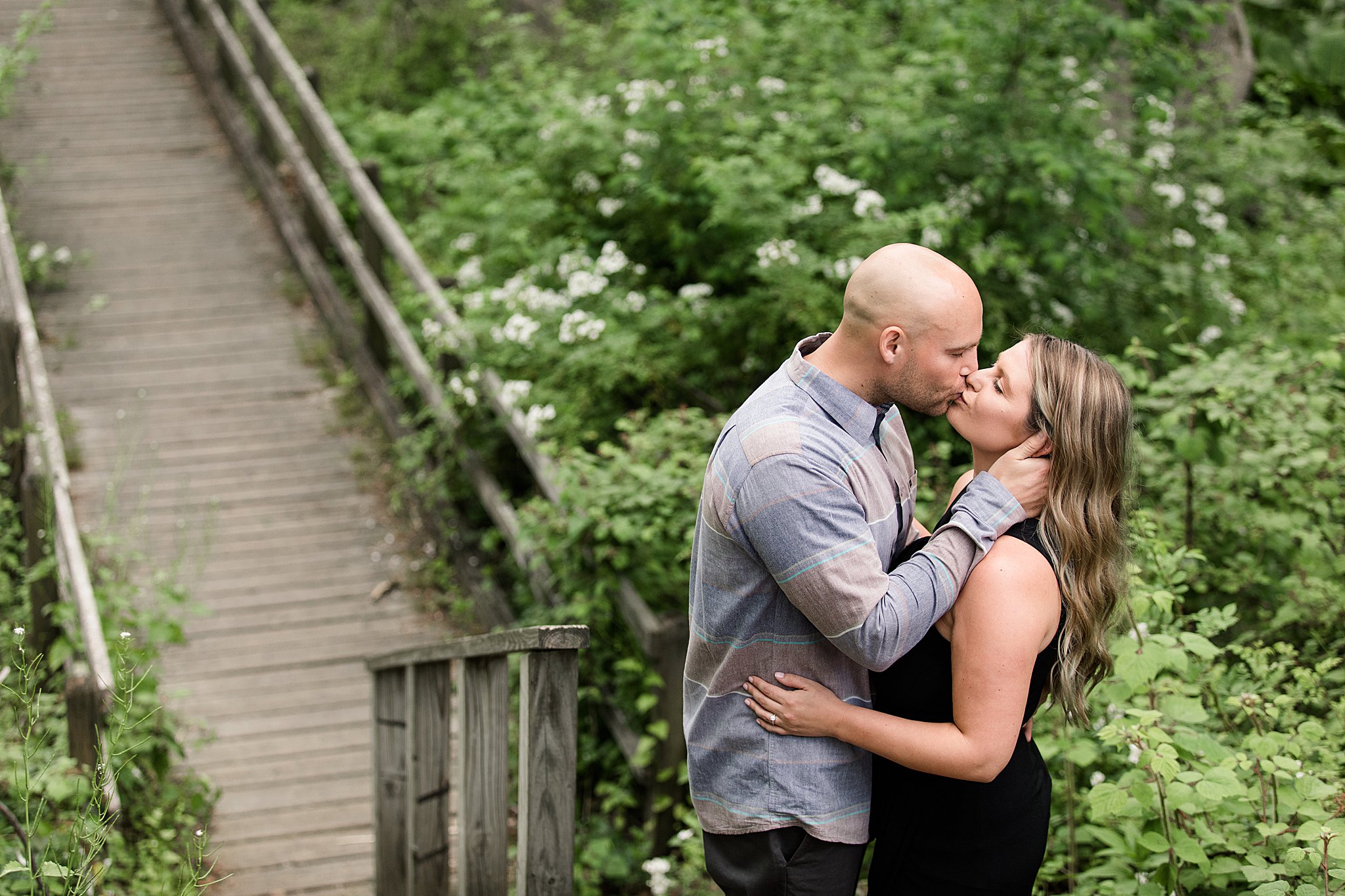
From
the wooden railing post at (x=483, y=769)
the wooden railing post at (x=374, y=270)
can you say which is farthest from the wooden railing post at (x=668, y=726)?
the wooden railing post at (x=374, y=270)

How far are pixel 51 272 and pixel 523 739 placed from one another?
20.8 ft

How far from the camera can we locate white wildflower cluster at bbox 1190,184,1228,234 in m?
5.80

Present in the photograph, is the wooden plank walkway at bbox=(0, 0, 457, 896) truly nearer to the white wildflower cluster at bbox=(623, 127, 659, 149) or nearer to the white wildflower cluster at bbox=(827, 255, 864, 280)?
the white wildflower cluster at bbox=(623, 127, 659, 149)

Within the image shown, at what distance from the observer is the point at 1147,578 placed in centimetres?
316

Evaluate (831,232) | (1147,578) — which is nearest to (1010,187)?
(831,232)

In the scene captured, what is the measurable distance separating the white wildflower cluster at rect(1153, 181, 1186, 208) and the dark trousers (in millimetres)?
4607

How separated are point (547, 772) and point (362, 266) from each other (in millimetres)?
4767

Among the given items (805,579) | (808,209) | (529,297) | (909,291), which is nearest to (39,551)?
(529,297)

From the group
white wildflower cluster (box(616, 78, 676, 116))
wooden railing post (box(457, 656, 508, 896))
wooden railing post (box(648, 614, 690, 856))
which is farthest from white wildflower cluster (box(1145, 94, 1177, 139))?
wooden railing post (box(457, 656, 508, 896))

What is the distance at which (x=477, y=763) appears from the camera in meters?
2.83

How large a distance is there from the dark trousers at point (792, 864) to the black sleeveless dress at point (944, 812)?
0.37 ft

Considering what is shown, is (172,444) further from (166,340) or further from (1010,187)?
(1010,187)

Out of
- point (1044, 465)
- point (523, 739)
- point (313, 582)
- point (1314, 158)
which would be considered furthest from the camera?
point (1314, 158)

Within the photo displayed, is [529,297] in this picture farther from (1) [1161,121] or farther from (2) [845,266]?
(1) [1161,121]
